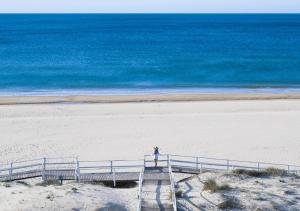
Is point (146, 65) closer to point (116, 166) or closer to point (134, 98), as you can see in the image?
point (134, 98)

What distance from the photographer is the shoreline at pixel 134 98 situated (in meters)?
43.7

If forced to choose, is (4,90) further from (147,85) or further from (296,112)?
(296,112)

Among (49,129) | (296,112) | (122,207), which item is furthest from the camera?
(296,112)

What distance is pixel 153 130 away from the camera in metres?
32.4

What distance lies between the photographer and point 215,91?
4969 centimetres

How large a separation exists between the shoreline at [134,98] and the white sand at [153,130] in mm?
1851

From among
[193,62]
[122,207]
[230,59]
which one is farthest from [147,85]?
[122,207]

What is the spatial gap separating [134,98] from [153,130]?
1277 cm

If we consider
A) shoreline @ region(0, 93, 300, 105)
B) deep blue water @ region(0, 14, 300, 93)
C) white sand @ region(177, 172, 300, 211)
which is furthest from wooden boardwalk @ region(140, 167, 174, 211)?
deep blue water @ region(0, 14, 300, 93)

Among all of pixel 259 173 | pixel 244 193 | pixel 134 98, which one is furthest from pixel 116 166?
pixel 134 98

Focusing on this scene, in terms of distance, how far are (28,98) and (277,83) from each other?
2578 cm

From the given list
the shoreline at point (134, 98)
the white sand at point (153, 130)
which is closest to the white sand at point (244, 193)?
the white sand at point (153, 130)

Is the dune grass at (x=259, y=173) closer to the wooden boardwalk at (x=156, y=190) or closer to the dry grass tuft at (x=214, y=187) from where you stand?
the dry grass tuft at (x=214, y=187)

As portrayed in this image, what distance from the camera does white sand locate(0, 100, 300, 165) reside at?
27.9 metres
